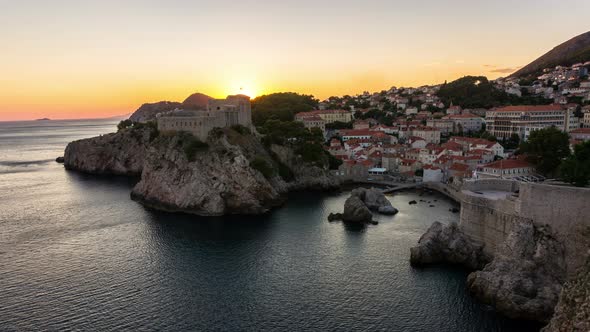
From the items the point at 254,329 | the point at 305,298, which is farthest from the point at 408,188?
the point at 254,329

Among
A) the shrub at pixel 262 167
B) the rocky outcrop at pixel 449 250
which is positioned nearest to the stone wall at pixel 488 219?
the rocky outcrop at pixel 449 250

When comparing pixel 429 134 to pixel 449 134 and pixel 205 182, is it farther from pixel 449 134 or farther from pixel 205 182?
pixel 205 182

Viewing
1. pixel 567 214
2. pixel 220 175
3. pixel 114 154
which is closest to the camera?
pixel 567 214

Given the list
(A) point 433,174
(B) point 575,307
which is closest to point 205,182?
(A) point 433,174

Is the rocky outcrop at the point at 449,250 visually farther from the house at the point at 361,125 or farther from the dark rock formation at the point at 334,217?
the house at the point at 361,125

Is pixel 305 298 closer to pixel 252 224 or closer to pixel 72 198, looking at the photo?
pixel 252 224
